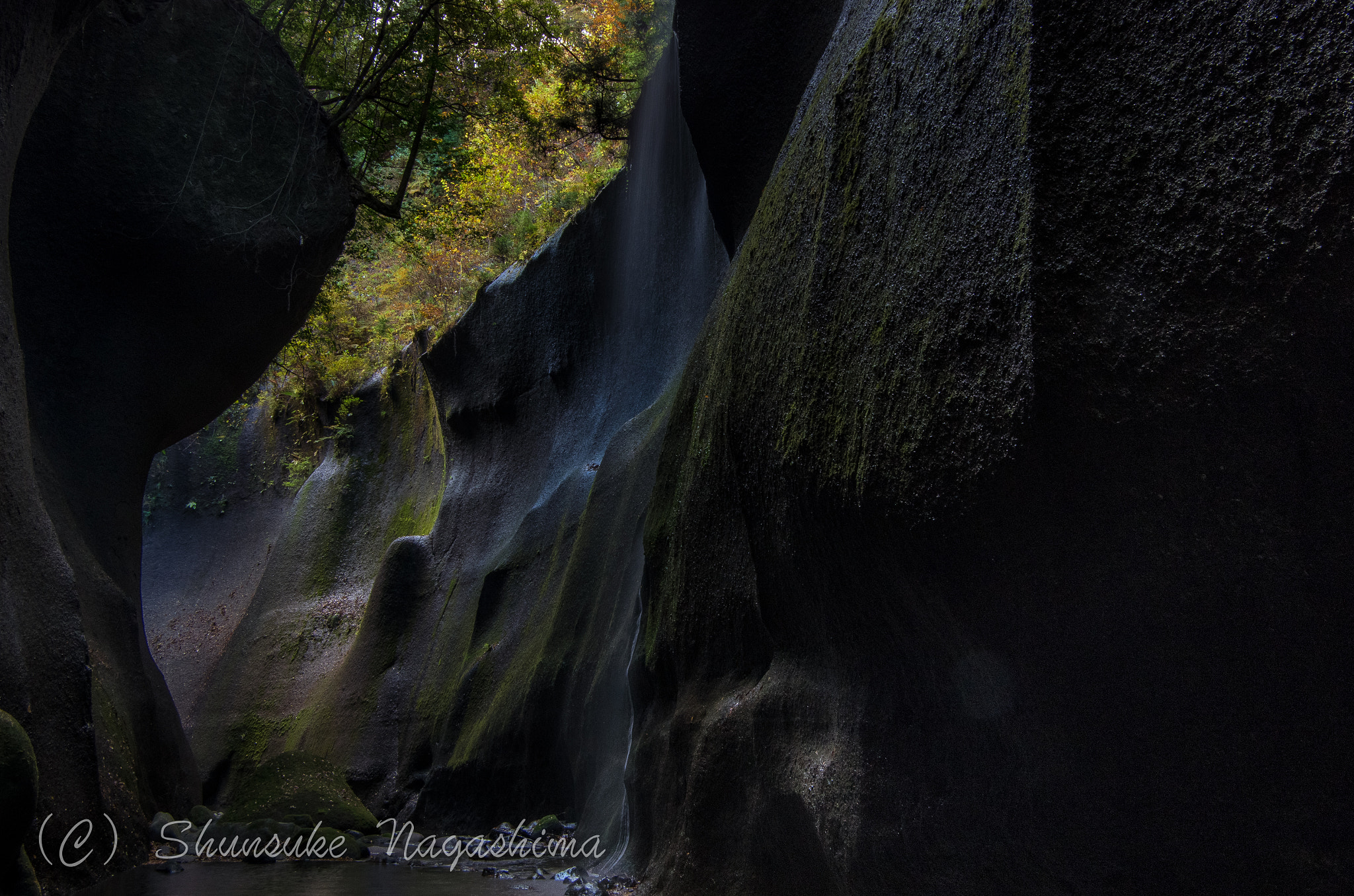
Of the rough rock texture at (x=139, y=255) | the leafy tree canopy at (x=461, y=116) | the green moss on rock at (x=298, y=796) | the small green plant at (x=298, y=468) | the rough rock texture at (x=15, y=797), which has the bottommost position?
the green moss on rock at (x=298, y=796)

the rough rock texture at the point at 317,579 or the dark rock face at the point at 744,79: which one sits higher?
the dark rock face at the point at 744,79

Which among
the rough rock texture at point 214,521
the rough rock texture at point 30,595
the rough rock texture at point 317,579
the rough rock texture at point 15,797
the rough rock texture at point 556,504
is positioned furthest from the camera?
the rough rock texture at point 214,521

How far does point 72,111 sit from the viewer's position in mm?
7410

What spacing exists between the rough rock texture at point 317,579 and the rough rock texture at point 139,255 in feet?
14.2

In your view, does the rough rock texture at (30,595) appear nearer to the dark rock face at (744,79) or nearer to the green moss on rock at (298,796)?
the green moss on rock at (298,796)

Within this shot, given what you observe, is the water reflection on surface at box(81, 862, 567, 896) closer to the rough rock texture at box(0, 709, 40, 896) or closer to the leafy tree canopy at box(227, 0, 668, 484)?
the rough rock texture at box(0, 709, 40, 896)

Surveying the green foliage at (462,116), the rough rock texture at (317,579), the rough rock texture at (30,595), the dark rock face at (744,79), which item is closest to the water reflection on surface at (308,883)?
the rough rock texture at (30,595)

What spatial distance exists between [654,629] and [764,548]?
5.38 feet

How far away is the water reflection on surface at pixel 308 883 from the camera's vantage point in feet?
16.6

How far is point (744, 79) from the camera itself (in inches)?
257

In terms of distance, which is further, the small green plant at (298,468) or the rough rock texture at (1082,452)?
the small green plant at (298,468)

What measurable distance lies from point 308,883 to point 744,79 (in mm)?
5957

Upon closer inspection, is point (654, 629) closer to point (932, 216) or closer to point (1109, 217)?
point (932, 216)

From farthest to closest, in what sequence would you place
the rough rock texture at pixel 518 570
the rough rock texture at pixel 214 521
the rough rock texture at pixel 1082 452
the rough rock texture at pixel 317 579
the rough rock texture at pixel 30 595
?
the rough rock texture at pixel 214 521 → the rough rock texture at pixel 317 579 → the rough rock texture at pixel 518 570 → the rough rock texture at pixel 30 595 → the rough rock texture at pixel 1082 452
